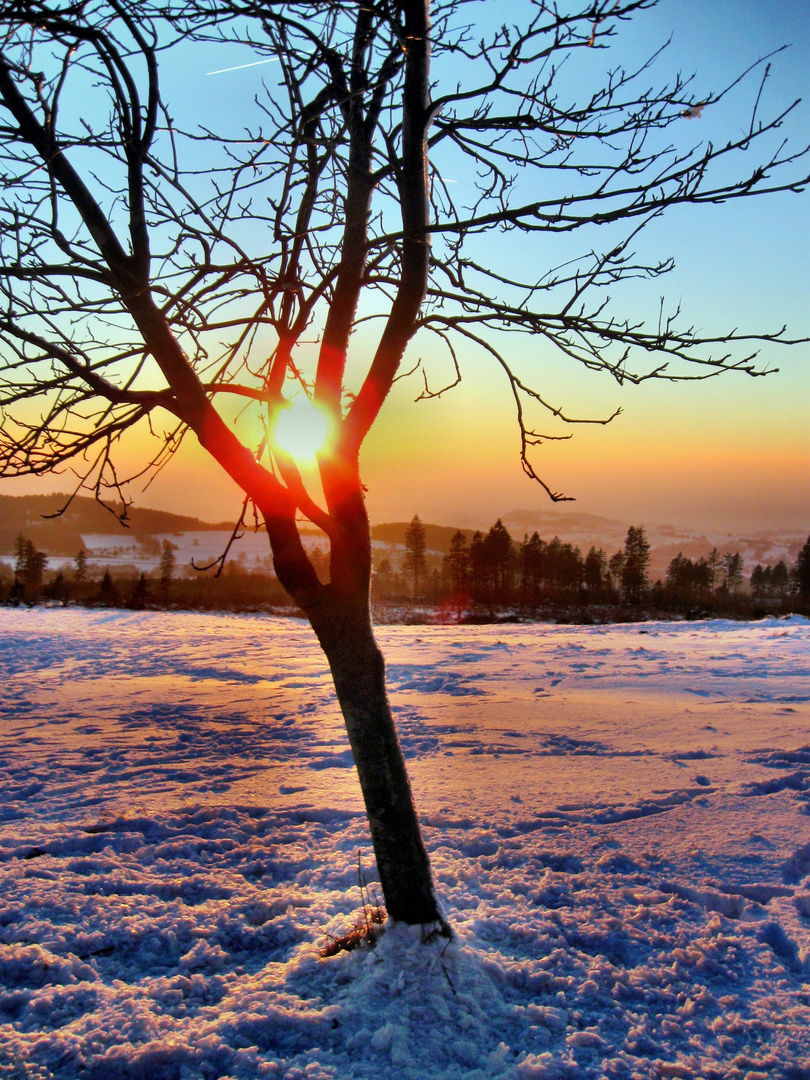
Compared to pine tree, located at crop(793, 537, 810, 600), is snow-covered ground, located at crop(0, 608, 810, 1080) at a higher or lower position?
lower

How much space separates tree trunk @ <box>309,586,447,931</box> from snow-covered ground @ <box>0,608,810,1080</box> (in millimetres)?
244

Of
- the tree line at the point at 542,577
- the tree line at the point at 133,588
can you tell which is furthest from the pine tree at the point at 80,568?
the tree line at the point at 542,577

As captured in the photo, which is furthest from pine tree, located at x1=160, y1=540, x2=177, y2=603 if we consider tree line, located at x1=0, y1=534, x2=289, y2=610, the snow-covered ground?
the snow-covered ground

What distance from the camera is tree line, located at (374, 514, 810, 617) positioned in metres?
47.1

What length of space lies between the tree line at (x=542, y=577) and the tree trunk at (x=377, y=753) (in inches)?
1525

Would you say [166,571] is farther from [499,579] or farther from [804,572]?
[804,572]

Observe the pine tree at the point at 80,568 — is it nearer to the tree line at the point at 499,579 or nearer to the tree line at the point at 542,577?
the tree line at the point at 499,579

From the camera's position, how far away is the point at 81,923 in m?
3.05

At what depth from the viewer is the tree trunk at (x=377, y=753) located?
2771 millimetres

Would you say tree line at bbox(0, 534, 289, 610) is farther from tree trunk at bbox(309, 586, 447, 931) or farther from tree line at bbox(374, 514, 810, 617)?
tree trunk at bbox(309, 586, 447, 931)

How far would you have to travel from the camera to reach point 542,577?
49188 mm

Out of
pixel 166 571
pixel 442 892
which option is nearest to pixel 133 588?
pixel 166 571

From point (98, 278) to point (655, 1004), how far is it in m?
4.02

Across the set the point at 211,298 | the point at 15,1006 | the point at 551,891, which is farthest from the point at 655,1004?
the point at 211,298
